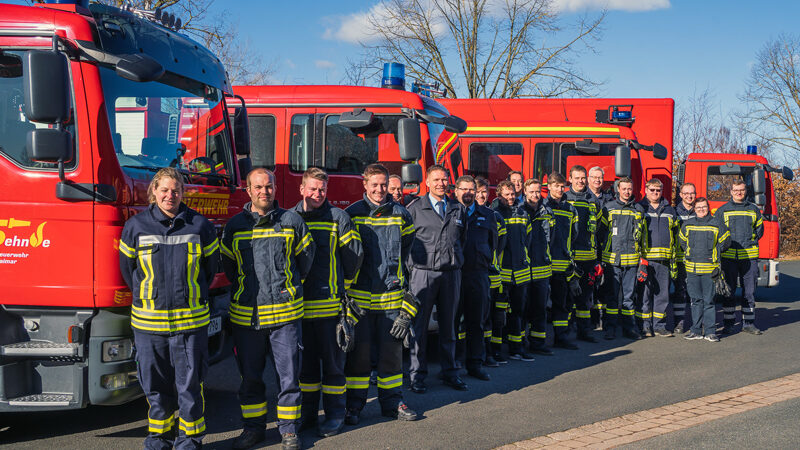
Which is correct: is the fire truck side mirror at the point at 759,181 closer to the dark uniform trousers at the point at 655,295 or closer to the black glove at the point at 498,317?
the dark uniform trousers at the point at 655,295

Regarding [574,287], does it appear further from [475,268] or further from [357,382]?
[357,382]

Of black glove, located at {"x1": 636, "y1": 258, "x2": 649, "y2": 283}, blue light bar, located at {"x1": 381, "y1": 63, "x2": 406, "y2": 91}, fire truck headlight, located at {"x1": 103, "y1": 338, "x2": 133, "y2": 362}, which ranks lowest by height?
fire truck headlight, located at {"x1": 103, "y1": 338, "x2": 133, "y2": 362}

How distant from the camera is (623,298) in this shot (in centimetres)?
880

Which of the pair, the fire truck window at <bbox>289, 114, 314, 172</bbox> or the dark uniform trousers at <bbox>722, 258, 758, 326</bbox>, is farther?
the dark uniform trousers at <bbox>722, 258, 758, 326</bbox>

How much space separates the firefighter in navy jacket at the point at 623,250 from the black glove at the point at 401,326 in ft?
13.6

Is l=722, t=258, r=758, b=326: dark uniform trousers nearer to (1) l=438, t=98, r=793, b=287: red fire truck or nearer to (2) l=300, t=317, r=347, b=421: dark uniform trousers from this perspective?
(1) l=438, t=98, r=793, b=287: red fire truck

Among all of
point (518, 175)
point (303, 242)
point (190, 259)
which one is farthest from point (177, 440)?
point (518, 175)

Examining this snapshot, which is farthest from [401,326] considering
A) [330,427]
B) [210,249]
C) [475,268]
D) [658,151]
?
[658,151]

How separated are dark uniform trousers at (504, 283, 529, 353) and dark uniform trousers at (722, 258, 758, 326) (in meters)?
3.29

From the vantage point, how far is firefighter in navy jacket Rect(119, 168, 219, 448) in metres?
4.34

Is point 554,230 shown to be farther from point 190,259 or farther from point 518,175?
point 190,259

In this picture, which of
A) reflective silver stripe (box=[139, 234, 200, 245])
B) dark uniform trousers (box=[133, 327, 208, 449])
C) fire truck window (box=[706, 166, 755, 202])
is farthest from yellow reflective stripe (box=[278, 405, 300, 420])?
fire truck window (box=[706, 166, 755, 202])

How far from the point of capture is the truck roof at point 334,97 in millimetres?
8008

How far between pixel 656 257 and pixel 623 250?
1.55ft
